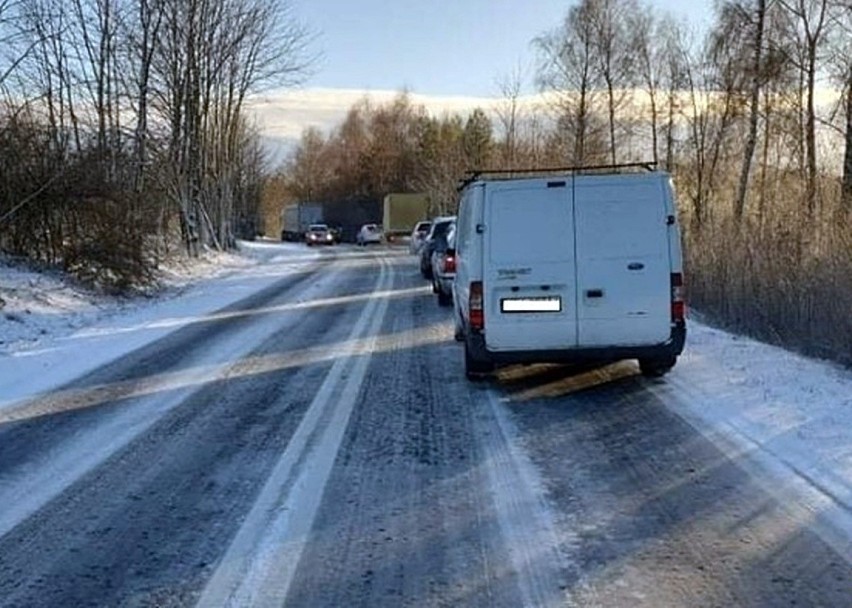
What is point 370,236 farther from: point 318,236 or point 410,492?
point 410,492

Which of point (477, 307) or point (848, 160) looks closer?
point (477, 307)

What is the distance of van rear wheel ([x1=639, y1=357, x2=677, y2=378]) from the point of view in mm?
9797

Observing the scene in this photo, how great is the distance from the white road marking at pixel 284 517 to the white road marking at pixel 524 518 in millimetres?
1069

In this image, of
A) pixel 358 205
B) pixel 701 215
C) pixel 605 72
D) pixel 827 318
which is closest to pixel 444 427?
pixel 827 318

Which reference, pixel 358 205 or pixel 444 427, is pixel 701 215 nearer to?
pixel 444 427

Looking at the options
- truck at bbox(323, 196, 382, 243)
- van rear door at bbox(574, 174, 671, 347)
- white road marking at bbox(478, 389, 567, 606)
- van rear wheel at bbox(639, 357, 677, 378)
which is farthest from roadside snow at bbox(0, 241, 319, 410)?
truck at bbox(323, 196, 382, 243)

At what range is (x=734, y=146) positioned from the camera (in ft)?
126

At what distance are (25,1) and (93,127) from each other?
7678mm

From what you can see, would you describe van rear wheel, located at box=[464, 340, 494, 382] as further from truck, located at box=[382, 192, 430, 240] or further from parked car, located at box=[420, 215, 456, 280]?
truck, located at box=[382, 192, 430, 240]

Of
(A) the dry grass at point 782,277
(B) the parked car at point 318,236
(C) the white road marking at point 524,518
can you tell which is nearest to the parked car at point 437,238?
(A) the dry grass at point 782,277

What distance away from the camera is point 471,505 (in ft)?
18.8

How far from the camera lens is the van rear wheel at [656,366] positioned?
9.80m

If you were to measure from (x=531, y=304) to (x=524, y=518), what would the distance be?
4339mm

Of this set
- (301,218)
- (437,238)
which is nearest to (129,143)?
(437,238)
